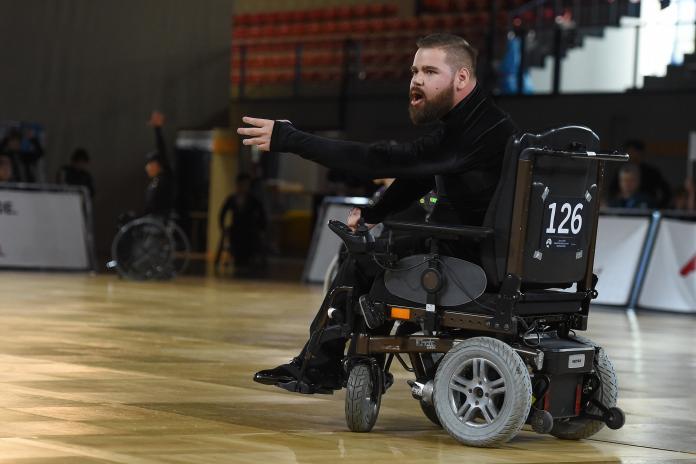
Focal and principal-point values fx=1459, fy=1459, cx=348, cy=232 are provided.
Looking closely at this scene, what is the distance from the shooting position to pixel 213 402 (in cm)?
632

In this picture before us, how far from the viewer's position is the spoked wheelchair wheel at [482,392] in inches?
204

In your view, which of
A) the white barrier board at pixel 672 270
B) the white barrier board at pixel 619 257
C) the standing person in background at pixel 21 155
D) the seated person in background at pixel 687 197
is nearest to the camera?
the white barrier board at pixel 672 270

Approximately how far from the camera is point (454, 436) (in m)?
5.34

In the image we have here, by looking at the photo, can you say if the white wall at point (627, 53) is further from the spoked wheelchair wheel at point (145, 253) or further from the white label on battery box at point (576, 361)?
the white label on battery box at point (576, 361)

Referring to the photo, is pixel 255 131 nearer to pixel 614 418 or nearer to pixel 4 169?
pixel 614 418

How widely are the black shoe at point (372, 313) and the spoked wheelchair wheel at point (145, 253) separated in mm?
11337

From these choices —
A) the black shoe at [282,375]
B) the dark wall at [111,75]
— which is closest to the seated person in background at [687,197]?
the dark wall at [111,75]

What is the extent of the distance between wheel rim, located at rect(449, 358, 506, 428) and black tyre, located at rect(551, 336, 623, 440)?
0.50m

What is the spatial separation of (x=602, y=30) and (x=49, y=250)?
27.6ft

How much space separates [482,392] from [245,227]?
17644mm

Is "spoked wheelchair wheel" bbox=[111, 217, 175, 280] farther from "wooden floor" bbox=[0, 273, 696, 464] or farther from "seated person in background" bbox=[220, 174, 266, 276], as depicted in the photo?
"seated person in background" bbox=[220, 174, 266, 276]

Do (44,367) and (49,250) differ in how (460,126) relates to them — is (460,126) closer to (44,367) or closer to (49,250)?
(44,367)

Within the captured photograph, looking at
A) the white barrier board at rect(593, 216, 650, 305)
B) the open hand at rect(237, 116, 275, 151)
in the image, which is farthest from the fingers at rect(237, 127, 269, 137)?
the white barrier board at rect(593, 216, 650, 305)

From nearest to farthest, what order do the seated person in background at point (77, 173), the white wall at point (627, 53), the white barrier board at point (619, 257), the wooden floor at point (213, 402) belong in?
the wooden floor at point (213, 402) < the white barrier board at point (619, 257) < the white wall at point (627, 53) < the seated person in background at point (77, 173)
